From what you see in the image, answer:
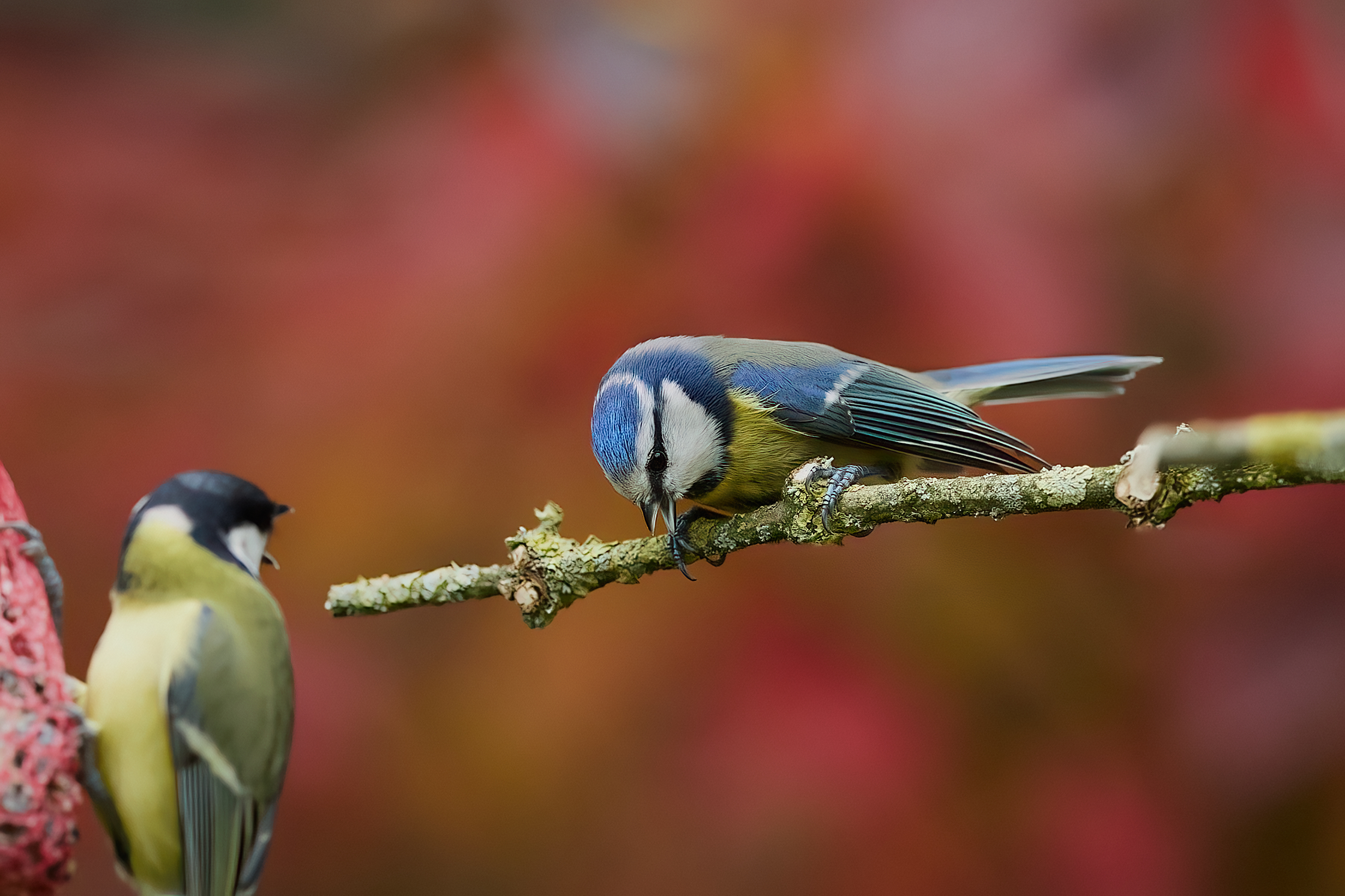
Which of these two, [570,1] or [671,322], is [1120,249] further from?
[570,1]

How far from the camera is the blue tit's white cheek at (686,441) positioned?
224cm

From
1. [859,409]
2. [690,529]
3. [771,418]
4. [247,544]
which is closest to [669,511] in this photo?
[690,529]

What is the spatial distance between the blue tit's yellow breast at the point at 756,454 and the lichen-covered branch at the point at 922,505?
0.13 metres

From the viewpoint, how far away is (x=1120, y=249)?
10.2 feet

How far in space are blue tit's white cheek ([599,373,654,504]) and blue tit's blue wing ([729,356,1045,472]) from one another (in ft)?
0.76

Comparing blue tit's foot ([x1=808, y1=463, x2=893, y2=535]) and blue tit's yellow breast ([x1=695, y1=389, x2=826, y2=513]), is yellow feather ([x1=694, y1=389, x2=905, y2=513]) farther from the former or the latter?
blue tit's foot ([x1=808, y1=463, x2=893, y2=535])

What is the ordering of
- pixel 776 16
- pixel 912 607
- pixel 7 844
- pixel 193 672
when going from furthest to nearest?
pixel 776 16
pixel 912 607
pixel 193 672
pixel 7 844

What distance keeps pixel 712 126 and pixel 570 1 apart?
547 millimetres

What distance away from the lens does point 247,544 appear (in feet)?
5.94

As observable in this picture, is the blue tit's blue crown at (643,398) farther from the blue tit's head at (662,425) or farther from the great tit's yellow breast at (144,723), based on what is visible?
the great tit's yellow breast at (144,723)

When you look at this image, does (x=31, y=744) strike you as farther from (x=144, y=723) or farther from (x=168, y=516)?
(x=168, y=516)

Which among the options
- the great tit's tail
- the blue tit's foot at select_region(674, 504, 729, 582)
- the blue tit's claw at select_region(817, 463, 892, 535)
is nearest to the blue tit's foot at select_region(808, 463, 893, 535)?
the blue tit's claw at select_region(817, 463, 892, 535)

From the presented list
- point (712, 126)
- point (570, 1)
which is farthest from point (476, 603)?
point (570, 1)

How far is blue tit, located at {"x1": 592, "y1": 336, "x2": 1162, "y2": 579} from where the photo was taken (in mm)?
2230
